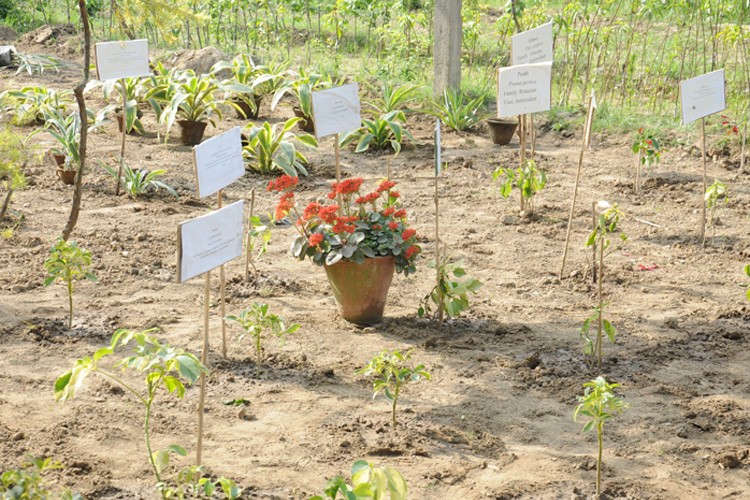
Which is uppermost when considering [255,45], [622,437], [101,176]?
[255,45]

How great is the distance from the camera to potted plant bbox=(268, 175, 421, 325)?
4.23 meters

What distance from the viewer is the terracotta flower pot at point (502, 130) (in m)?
7.81

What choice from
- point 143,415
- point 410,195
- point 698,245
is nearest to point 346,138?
point 410,195

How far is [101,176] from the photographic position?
272 inches

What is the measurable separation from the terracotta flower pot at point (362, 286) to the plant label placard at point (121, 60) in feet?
8.20

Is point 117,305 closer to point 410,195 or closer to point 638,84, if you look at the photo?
point 410,195

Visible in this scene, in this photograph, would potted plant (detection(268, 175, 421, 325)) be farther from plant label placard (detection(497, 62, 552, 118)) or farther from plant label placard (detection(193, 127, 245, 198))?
plant label placard (detection(497, 62, 552, 118))

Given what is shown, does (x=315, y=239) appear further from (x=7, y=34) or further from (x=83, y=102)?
(x=7, y=34)

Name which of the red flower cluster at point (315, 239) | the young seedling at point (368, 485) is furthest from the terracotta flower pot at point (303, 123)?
the young seedling at point (368, 485)

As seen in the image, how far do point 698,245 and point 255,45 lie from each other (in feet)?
22.1

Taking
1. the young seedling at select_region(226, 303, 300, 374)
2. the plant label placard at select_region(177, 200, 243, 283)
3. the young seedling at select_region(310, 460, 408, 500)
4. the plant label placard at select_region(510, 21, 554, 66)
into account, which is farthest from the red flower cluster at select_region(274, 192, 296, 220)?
the plant label placard at select_region(510, 21, 554, 66)

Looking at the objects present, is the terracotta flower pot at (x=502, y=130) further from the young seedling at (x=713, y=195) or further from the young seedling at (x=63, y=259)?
the young seedling at (x=63, y=259)

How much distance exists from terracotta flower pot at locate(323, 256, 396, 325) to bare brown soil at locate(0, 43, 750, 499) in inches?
2.7

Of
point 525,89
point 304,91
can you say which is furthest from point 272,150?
point 525,89
